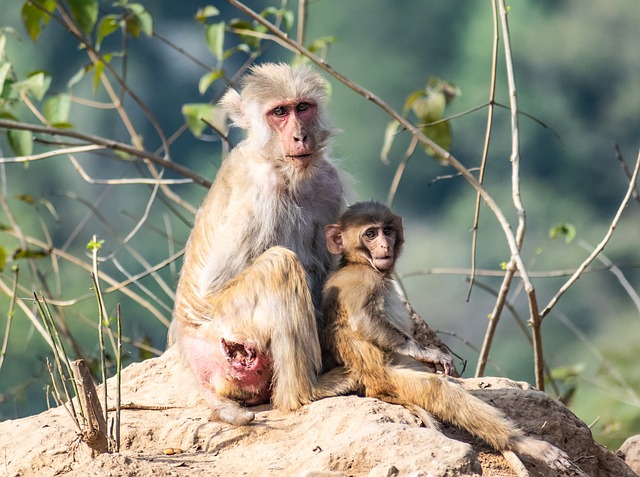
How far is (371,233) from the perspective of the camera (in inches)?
240

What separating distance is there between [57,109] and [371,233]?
12.5 feet

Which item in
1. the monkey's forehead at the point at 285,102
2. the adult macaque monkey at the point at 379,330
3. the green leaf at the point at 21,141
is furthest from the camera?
the green leaf at the point at 21,141

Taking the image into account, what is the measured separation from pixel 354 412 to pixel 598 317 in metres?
6.40


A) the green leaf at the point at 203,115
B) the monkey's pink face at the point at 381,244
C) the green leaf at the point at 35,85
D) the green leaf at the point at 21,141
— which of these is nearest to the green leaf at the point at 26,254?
the green leaf at the point at 21,141

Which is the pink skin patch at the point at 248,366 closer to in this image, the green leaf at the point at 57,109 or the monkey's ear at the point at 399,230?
the monkey's ear at the point at 399,230

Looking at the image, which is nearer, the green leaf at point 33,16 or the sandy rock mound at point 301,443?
the sandy rock mound at point 301,443

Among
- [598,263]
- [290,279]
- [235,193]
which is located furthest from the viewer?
[598,263]

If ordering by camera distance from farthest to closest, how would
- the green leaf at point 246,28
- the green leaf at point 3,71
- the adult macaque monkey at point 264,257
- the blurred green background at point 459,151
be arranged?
the blurred green background at point 459,151 < the green leaf at point 246,28 < the green leaf at point 3,71 < the adult macaque monkey at point 264,257

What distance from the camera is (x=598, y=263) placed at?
11367 millimetres

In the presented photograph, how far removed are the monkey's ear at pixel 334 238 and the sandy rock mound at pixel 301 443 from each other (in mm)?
994

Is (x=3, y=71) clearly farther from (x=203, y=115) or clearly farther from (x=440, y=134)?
(x=440, y=134)

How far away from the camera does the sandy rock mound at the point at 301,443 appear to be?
4879 mm

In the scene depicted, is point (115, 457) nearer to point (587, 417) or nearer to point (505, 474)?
point (505, 474)

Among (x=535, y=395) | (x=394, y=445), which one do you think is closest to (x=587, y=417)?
(x=535, y=395)
